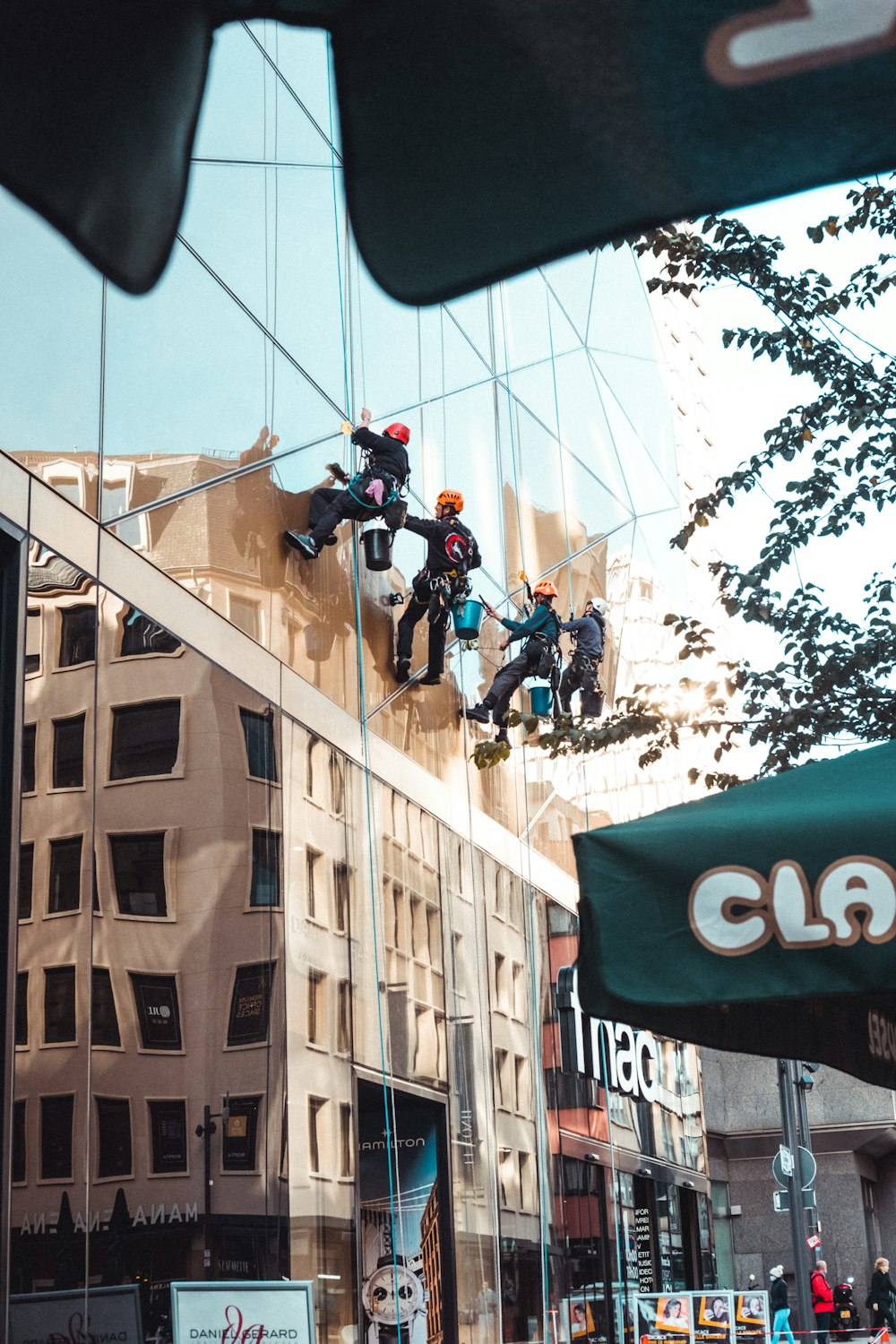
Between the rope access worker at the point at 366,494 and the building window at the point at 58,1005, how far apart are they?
4.76m

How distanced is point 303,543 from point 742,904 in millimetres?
9719

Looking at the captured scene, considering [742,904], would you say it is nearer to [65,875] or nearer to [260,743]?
[65,875]

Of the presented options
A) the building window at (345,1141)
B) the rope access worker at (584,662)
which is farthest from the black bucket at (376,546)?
the building window at (345,1141)

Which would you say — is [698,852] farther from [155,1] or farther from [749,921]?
[155,1]

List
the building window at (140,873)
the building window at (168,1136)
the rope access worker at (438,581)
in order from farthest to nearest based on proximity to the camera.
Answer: the rope access worker at (438,581) < the building window at (140,873) < the building window at (168,1136)

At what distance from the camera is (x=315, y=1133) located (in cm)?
1130

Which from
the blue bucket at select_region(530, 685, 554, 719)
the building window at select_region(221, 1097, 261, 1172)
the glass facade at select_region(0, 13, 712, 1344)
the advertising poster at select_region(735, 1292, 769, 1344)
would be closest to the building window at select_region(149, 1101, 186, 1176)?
the glass facade at select_region(0, 13, 712, 1344)

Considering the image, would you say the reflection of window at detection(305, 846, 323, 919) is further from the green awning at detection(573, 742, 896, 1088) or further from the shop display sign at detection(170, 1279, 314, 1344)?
the green awning at detection(573, 742, 896, 1088)

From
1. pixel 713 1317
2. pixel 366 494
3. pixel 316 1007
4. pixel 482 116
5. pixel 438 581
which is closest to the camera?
pixel 482 116

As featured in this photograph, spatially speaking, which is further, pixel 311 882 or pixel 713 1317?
pixel 713 1317

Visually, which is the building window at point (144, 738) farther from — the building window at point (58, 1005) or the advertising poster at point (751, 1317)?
the advertising poster at point (751, 1317)

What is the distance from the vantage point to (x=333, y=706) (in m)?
13.0

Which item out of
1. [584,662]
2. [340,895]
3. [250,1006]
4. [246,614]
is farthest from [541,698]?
[250,1006]

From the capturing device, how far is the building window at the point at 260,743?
1105 centimetres
